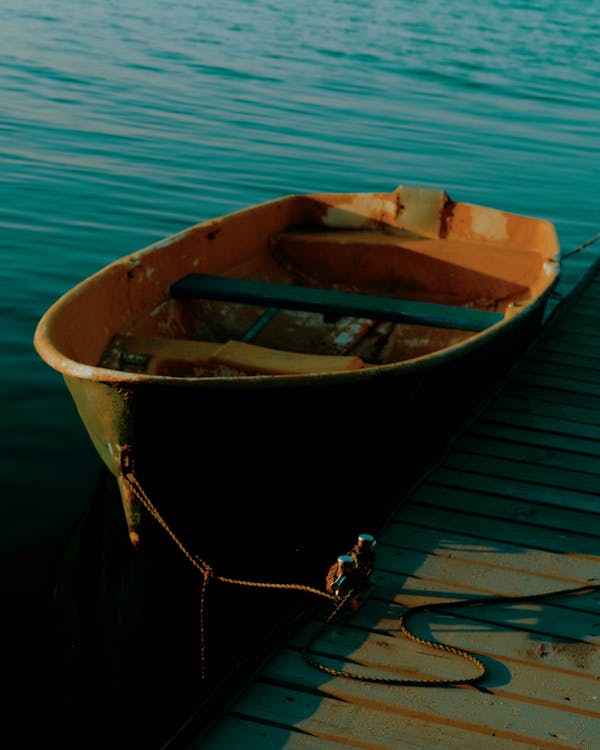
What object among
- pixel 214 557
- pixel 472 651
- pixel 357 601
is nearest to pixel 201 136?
pixel 214 557

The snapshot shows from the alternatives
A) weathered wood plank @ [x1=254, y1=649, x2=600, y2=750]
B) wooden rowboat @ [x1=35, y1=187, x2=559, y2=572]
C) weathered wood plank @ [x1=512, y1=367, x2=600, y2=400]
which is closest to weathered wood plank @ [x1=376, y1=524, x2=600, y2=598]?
wooden rowboat @ [x1=35, y1=187, x2=559, y2=572]

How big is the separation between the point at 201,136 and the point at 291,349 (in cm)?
896

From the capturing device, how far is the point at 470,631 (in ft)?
12.3

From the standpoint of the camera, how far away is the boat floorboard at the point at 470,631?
324 centimetres

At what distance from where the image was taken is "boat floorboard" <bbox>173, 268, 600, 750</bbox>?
3.24 metres

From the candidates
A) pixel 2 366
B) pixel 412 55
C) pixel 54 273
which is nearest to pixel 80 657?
pixel 2 366

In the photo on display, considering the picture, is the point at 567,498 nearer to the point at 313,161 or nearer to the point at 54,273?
the point at 54,273

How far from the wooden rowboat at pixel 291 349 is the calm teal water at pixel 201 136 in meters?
1.11

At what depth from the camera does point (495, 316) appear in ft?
19.0

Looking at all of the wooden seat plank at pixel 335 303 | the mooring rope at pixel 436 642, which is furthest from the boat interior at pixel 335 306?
the mooring rope at pixel 436 642

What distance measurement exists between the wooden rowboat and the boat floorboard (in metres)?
0.48

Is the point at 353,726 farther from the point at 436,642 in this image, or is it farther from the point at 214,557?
the point at 214,557

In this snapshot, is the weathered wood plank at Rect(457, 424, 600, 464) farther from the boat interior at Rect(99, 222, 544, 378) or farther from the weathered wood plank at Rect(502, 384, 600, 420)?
the boat interior at Rect(99, 222, 544, 378)

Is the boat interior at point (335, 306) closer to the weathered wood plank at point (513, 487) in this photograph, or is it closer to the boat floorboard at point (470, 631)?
the weathered wood plank at point (513, 487)
